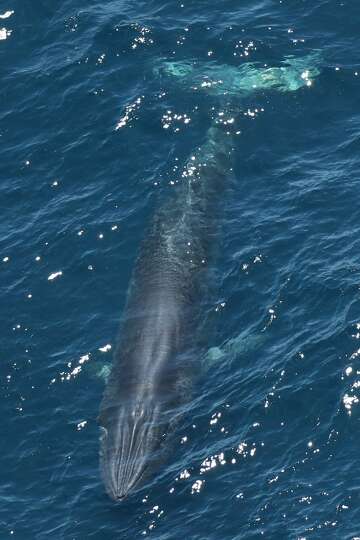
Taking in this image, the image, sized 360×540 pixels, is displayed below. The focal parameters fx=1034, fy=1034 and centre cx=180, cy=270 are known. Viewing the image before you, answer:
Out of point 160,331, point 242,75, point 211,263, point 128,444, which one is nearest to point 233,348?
point 160,331

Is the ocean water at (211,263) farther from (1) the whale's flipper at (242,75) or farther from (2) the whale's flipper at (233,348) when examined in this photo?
(1) the whale's flipper at (242,75)

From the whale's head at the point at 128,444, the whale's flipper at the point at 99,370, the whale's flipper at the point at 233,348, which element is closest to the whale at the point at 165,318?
the whale's head at the point at 128,444

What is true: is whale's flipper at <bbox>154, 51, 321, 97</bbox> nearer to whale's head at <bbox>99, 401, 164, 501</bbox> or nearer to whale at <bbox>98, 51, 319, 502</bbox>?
whale at <bbox>98, 51, 319, 502</bbox>

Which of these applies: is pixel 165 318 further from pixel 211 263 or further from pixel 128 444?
pixel 128 444

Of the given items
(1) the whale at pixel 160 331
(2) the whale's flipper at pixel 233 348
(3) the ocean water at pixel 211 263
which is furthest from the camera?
(2) the whale's flipper at pixel 233 348

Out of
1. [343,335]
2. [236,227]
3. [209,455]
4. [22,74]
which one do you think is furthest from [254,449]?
[22,74]

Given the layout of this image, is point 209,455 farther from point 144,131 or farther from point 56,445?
point 144,131

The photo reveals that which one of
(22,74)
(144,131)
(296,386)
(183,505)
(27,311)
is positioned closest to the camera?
(183,505)
